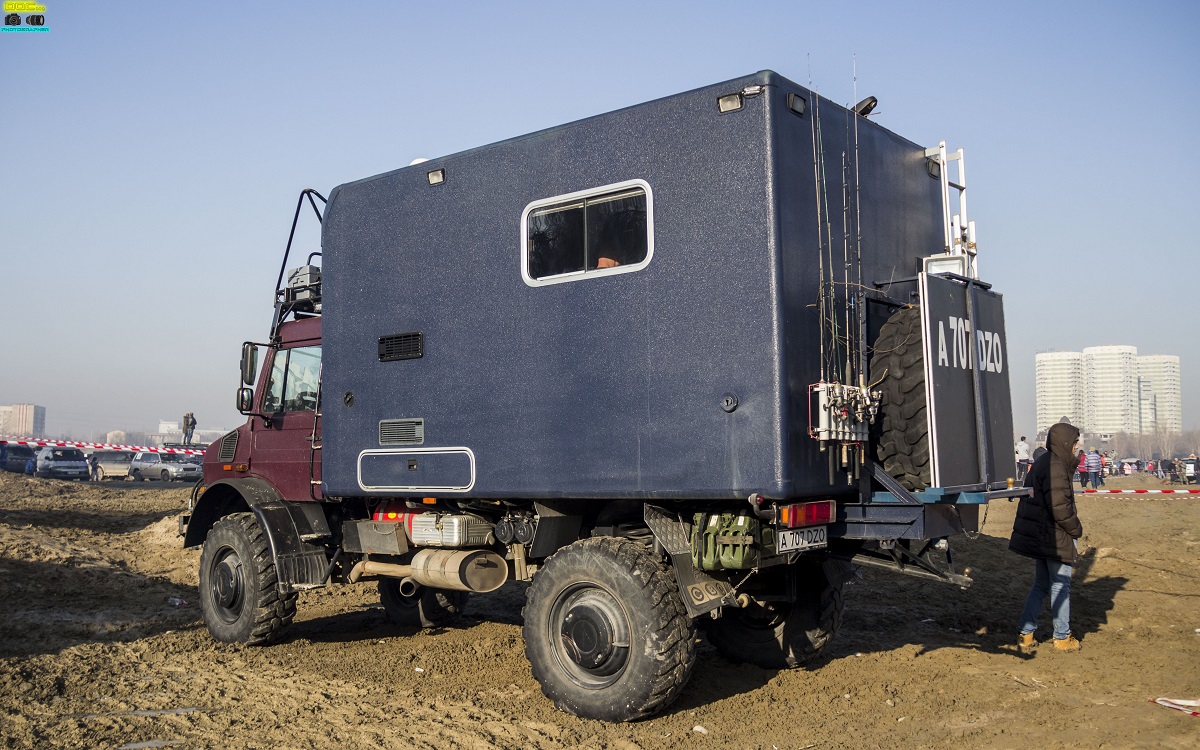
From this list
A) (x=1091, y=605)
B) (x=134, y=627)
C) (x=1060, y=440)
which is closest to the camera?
(x=1060, y=440)

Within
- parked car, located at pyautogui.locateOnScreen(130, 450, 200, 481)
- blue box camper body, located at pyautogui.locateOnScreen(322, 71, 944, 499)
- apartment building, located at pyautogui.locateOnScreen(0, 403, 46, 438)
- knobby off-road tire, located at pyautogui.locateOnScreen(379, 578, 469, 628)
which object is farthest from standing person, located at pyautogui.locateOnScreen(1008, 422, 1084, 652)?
apartment building, located at pyautogui.locateOnScreen(0, 403, 46, 438)

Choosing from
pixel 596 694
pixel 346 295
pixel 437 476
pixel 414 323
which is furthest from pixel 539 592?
pixel 346 295

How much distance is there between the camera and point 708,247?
554cm

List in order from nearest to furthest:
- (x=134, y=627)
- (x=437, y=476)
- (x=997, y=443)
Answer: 1. (x=997, y=443)
2. (x=437, y=476)
3. (x=134, y=627)

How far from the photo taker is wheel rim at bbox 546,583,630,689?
571 centimetres

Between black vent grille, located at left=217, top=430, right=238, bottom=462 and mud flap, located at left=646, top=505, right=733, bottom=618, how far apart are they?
484 centimetres

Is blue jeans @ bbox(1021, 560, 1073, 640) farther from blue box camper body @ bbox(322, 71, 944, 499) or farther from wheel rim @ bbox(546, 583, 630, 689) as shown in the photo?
wheel rim @ bbox(546, 583, 630, 689)

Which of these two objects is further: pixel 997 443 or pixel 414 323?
pixel 414 323

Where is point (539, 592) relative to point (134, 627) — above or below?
above

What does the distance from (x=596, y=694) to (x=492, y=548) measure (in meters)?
1.78

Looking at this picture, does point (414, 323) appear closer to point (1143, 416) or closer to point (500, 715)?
point (500, 715)

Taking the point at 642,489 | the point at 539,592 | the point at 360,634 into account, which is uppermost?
the point at 642,489

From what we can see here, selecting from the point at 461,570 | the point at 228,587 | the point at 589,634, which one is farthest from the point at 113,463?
the point at 589,634

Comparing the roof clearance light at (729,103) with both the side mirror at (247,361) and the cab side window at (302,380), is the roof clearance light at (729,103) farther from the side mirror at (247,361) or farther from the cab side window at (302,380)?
the side mirror at (247,361)
